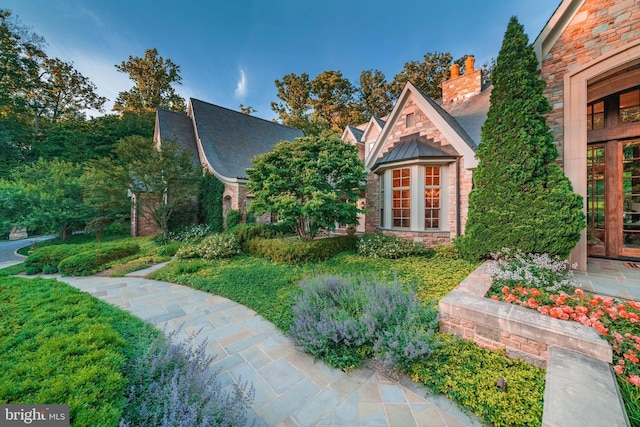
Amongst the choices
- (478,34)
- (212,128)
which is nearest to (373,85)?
(478,34)

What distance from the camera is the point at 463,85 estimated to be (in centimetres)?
1026

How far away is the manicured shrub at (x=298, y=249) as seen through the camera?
7219 mm

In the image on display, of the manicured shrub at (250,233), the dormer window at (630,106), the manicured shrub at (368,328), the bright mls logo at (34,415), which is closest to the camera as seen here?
the bright mls logo at (34,415)

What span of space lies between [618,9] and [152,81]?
3040cm

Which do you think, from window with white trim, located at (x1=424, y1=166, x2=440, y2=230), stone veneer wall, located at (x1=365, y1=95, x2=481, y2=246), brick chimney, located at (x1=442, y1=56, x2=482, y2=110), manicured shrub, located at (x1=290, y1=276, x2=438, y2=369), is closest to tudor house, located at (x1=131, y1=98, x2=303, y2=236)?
stone veneer wall, located at (x1=365, y1=95, x2=481, y2=246)

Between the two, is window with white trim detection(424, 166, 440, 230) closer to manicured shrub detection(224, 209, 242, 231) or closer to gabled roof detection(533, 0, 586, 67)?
gabled roof detection(533, 0, 586, 67)

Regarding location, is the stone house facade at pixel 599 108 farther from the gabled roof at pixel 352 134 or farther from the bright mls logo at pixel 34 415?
the gabled roof at pixel 352 134

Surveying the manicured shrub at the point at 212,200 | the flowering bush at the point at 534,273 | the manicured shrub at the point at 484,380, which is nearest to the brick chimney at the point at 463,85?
the flowering bush at the point at 534,273

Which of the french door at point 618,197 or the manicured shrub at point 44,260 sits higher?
the french door at point 618,197

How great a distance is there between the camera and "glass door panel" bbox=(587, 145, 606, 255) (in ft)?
18.1

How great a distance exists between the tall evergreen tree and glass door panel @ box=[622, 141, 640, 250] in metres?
2.12

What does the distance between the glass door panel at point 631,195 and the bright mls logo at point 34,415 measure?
9.54m

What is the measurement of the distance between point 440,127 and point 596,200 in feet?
14.1

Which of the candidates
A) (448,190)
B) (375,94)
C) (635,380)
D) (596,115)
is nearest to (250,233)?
(448,190)
